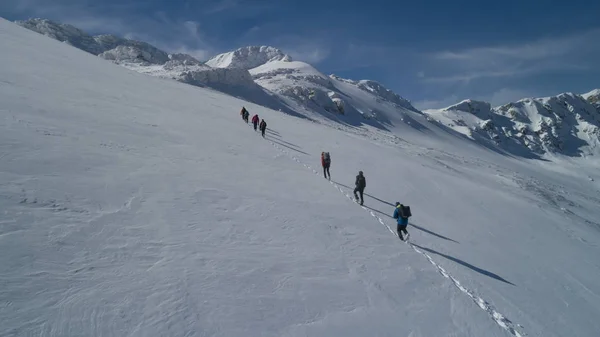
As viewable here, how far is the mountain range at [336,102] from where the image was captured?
246 ft

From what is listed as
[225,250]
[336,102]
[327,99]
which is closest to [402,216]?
[225,250]

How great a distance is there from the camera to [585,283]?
1224cm

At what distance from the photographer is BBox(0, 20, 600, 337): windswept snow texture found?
5656mm

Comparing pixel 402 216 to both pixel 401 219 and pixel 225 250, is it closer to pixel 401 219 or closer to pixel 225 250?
pixel 401 219

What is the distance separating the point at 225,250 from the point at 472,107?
650 feet

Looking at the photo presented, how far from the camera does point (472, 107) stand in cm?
17862

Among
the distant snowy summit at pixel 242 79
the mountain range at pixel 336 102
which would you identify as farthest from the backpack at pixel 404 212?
the distant snowy summit at pixel 242 79

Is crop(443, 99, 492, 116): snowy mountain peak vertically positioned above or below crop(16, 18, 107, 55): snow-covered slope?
above

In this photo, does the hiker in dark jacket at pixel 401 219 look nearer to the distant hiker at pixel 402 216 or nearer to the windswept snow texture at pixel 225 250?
the distant hiker at pixel 402 216

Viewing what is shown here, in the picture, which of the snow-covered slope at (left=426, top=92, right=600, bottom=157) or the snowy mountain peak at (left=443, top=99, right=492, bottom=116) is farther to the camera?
the snowy mountain peak at (left=443, top=99, right=492, bottom=116)

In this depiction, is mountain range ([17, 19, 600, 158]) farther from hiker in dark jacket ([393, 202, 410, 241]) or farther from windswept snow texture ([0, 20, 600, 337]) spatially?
hiker in dark jacket ([393, 202, 410, 241])

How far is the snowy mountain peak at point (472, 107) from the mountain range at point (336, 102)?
98mm

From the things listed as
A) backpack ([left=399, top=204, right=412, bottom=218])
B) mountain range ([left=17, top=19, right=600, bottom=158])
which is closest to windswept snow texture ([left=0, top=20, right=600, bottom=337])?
backpack ([left=399, top=204, right=412, bottom=218])

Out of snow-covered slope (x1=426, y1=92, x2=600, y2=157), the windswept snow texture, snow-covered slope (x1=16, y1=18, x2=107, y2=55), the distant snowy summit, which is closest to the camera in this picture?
the windswept snow texture
